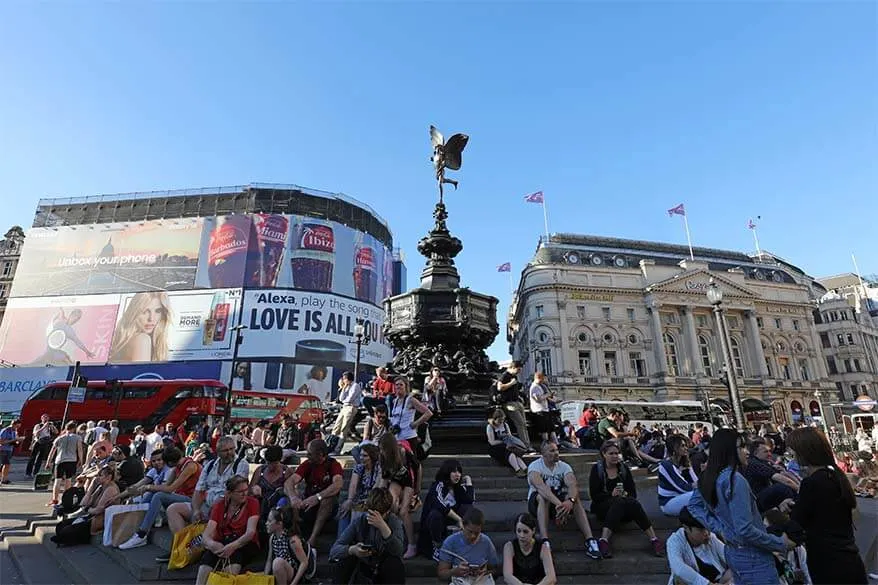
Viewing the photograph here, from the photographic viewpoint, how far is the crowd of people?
282cm

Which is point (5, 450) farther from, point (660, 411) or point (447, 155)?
point (660, 411)

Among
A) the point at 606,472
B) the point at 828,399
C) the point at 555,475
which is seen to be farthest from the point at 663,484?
the point at 828,399

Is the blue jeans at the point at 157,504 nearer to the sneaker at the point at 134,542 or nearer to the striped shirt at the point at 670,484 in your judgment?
the sneaker at the point at 134,542

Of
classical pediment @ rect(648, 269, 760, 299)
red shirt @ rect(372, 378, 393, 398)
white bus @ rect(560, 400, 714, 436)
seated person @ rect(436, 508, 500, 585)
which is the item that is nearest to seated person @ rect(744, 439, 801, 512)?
seated person @ rect(436, 508, 500, 585)

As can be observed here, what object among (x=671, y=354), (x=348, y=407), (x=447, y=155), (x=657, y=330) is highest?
(x=657, y=330)

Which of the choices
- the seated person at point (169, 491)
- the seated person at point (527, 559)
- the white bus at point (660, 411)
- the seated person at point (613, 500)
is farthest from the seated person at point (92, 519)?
the white bus at point (660, 411)

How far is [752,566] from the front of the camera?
9.28 ft

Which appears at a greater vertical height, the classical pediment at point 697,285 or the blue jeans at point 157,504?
the classical pediment at point 697,285

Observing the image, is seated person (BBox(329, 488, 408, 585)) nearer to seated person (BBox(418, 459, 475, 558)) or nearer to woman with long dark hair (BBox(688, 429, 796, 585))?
seated person (BBox(418, 459, 475, 558))

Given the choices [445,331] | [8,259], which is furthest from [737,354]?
[8,259]

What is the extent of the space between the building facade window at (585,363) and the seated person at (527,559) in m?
43.6

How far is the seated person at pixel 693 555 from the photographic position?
11.0ft

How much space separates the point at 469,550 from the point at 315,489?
2208 millimetres

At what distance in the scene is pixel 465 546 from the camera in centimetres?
383
